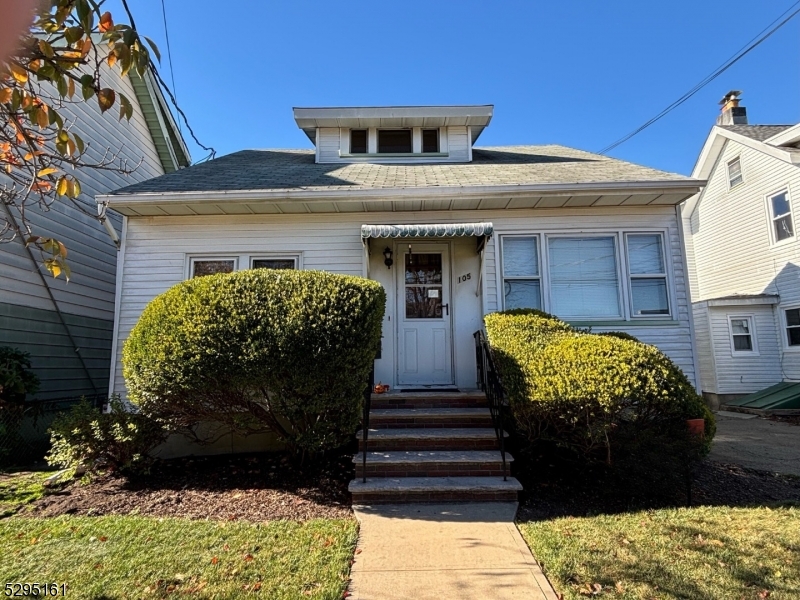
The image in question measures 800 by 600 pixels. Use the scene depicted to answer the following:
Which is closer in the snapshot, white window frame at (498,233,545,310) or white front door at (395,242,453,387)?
white window frame at (498,233,545,310)

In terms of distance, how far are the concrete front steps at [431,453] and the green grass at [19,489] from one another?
3428 mm

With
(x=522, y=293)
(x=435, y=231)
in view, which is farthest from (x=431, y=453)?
(x=522, y=293)

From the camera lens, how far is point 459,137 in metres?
9.41

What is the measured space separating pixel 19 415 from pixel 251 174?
5.17m

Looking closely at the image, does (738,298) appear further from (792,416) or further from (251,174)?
(251,174)

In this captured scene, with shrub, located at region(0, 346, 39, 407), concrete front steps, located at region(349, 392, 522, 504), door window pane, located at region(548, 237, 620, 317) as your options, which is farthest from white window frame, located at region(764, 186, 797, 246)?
shrub, located at region(0, 346, 39, 407)

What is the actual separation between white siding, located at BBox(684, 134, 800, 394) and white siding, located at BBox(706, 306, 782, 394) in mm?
23

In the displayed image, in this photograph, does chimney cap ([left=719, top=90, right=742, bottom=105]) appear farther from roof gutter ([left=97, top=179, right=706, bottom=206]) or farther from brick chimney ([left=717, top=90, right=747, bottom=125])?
roof gutter ([left=97, top=179, right=706, bottom=206])

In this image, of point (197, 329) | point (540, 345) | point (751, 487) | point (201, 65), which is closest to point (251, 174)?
point (201, 65)

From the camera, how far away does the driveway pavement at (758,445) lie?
589cm

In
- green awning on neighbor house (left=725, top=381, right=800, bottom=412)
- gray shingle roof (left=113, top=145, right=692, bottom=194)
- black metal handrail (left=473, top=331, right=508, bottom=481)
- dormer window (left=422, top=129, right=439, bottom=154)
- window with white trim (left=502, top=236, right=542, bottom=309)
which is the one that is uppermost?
dormer window (left=422, top=129, right=439, bottom=154)

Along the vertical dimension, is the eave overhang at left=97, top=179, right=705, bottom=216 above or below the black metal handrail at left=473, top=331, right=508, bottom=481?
above

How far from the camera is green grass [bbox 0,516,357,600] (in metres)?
2.86

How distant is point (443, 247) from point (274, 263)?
2.85 m
